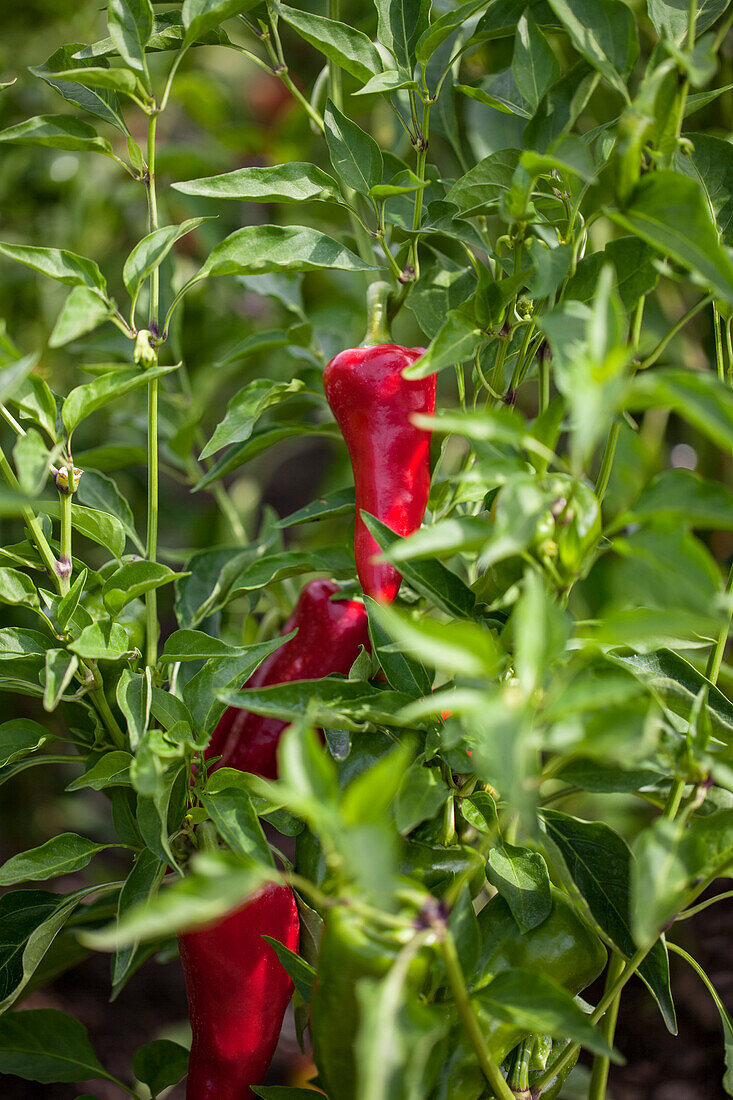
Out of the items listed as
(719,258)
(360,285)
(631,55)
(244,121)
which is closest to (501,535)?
(719,258)

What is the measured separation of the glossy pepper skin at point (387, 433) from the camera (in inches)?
25.5

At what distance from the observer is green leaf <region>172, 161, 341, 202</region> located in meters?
0.56

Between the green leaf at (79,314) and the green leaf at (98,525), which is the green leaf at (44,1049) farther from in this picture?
the green leaf at (79,314)

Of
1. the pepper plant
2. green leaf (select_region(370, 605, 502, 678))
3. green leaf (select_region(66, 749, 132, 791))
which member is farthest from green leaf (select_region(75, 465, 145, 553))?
green leaf (select_region(370, 605, 502, 678))

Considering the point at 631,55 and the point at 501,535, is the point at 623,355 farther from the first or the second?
the point at 631,55

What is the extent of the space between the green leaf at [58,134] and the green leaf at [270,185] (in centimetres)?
7

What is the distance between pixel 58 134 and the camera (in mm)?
579

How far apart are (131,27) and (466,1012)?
1.88ft

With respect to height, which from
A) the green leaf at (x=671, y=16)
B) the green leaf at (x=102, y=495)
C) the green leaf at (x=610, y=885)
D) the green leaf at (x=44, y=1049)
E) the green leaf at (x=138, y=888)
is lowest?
the green leaf at (x=44, y=1049)

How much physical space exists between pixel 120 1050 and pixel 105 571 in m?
0.81

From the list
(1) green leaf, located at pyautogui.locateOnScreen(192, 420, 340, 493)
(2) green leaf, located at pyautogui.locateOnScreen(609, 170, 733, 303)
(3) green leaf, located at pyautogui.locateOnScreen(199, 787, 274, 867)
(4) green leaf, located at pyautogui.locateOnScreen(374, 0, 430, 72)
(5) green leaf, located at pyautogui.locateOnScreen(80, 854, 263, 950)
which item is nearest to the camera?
(5) green leaf, located at pyautogui.locateOnScreen(80, 854, 263, 950)

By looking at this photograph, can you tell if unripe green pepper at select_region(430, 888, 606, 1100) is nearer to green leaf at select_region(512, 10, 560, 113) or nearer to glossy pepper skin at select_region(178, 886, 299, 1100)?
glossy pepper skin at select_region(178, 886, 299, 1100)

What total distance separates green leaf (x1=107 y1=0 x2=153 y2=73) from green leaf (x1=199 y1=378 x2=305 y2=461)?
0.22m

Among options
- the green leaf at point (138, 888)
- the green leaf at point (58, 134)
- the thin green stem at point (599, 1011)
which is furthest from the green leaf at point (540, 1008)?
the green leaf at point (58, 134)
